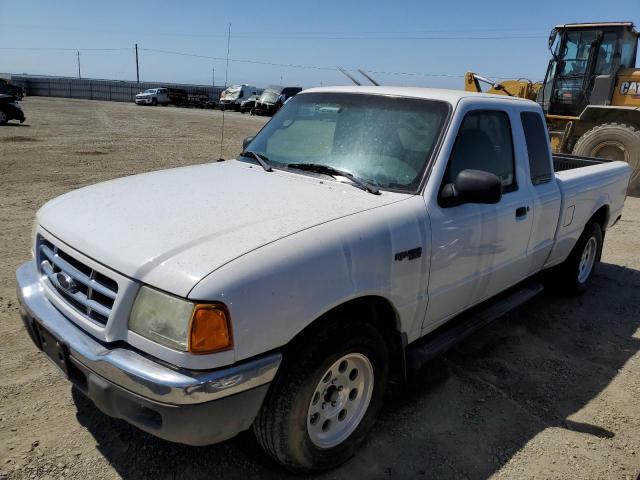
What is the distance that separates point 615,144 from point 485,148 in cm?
870


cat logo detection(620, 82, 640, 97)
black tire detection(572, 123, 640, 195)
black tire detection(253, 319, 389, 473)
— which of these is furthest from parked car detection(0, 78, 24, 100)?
black tire detection(253, 319, 389, 473)

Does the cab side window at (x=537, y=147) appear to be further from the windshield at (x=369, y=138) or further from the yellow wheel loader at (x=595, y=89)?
the yellow wheel loader at (x=595, y=89)

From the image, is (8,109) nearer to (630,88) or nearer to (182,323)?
(630,88)

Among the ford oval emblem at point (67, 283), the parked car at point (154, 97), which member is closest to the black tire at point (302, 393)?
the ford oval emblem at point (67, 283)

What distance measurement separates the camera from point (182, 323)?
2.00 m

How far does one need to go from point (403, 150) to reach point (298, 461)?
182 centimetres

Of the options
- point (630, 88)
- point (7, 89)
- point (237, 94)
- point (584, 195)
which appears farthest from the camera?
point (237, 94)

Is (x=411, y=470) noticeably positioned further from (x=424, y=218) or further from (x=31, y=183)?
(x=31, y=183)

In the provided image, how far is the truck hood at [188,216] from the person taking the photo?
210 cm

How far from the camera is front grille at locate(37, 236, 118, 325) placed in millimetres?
2219

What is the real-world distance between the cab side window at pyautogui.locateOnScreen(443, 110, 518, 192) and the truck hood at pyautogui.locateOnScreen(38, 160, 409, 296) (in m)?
0.57

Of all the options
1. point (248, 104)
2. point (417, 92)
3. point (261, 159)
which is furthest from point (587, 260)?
point (248, 104)

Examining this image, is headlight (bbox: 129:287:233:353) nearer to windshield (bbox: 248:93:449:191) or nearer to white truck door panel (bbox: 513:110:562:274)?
windshield (bbox: 248:93:449:191)

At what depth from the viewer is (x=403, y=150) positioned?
3078 millimetres
